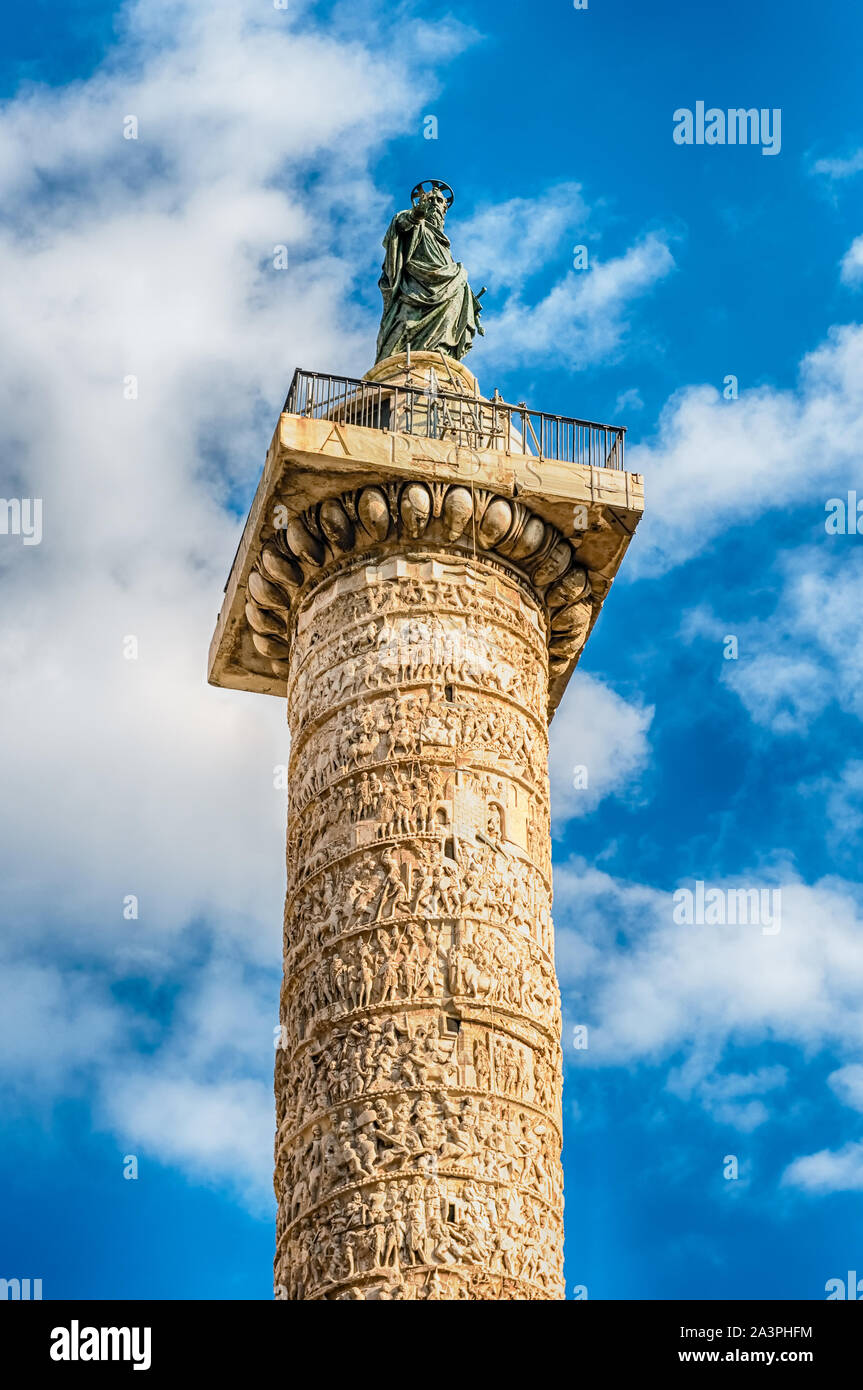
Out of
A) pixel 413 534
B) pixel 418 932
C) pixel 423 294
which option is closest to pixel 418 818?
pixel 418 932

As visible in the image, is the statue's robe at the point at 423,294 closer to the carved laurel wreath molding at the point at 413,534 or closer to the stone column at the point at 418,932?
the carved laurel wreath molding at the point at 413,534

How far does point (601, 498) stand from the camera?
586 inches

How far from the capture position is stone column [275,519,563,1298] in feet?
39.4

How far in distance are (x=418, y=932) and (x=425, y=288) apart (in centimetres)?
585

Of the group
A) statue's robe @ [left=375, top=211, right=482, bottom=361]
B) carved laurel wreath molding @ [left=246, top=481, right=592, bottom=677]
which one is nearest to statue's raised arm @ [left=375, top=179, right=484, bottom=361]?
statue's robe @ [left=375, top=211, right=482, bottom=361]

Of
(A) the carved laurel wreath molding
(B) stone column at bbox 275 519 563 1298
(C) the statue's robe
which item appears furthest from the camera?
(C) the statue's robe

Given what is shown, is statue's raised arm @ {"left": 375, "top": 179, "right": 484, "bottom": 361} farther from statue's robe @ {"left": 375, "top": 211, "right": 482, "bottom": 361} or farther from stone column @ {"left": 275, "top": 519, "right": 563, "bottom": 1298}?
stone column @ {"left": 275, "top": 519, "right": 563, "bottom": 1298}

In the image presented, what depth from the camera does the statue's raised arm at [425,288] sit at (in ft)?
53.8

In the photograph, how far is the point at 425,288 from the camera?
54.6ft

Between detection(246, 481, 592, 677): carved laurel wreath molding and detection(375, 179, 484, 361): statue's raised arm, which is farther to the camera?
detection(375, 179, 484, 361): statue's raised arm

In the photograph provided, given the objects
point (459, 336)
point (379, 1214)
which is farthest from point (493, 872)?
point (459, 336)

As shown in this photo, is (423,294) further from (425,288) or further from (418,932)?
(418,932)

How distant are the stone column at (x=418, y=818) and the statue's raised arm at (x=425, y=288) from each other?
1.79 ft
